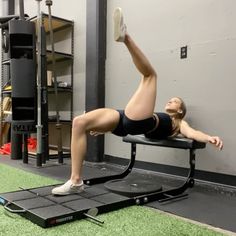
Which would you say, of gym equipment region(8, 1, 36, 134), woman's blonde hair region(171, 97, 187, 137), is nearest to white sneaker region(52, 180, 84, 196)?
woman's blonde hair region(171, 97, 187, 137)

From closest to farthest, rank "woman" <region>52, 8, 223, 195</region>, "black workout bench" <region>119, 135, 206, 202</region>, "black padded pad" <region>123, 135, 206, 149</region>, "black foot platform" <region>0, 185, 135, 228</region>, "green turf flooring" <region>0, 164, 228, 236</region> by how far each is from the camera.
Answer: "green turf flooring" <region>0, 164, 228, 236</region> < "black foot platform" <region>0, 185, 135, 228</region> < "woman" <region>52, 8, 223, 195</region> < "black workout bench" <region>119, 135, 206, 202</region> < "black padded pad" <region>123, 135, 206, 149</region>

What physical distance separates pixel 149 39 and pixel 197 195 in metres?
1.81

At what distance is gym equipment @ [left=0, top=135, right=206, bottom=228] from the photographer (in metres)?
1.83

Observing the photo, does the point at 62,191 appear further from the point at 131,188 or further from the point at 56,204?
the point at 131,188

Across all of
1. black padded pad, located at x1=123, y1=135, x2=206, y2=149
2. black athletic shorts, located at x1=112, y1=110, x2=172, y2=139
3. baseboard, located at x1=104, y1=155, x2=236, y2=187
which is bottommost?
baseboard, located at x1=104, y1=155, x2=236, y2=187

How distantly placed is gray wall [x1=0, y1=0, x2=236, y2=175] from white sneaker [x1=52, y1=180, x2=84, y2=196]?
1.29 meters

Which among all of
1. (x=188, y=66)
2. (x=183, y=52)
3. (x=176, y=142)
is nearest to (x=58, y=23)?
(x=183, y=52)

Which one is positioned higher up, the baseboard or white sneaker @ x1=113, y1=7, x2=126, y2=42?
white sneaker @ x1=113, y1=7, x2=126, y2=42

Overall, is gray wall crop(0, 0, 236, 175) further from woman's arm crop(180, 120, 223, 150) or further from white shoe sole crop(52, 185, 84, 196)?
white shoe sole crop(52, 185, 84, 196)

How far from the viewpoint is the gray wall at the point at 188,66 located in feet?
9.14

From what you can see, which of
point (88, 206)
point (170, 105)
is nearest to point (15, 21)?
point (170, 105)

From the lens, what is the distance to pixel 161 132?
8.50ft

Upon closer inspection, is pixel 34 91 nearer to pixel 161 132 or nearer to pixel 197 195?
pixel 161 132

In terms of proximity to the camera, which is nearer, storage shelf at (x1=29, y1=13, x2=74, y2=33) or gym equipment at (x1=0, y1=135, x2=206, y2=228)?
gym equipment at (x1=0, y1=135, x2=206, y2=228)
